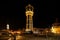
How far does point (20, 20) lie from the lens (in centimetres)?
2800

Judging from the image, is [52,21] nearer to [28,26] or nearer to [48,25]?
[48,25]

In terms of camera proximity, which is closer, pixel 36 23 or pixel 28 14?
pixel 28 14

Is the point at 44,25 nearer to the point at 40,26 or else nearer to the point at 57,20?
the point at 40,26

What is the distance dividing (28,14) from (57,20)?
332 inches

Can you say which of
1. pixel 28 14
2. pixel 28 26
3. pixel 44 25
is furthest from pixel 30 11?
pixel 44 25

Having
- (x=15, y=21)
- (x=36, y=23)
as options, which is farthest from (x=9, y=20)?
(x=36, y=23)

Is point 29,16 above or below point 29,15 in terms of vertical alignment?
below

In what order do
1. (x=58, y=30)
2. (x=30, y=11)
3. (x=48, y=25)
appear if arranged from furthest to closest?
1. (x=48, y=25)
2. (x=58, y=30)
3. (x=30, y=11)

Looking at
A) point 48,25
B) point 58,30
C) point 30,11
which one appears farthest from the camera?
point 48,25

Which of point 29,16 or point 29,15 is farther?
point 29,16

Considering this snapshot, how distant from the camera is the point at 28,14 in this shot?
20.6m

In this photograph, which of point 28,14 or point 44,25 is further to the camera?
point 44,25

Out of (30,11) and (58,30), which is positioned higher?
(30,11)

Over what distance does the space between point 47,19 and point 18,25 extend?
4.84m
